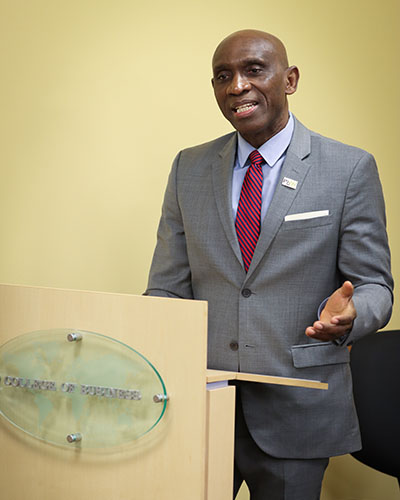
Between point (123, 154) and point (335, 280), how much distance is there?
1150 mm

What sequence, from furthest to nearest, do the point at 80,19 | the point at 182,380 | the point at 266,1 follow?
the point at 266,1
the point at 80,19
the point at 182,380

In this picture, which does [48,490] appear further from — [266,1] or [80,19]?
[266,1]

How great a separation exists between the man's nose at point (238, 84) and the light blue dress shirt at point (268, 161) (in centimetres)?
16

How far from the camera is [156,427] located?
1515 millimetres

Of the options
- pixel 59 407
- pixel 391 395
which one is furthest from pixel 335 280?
pixel 391 395

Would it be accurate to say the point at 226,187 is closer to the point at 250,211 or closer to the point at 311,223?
the point at 250,211

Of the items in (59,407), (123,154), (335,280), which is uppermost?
(123,154)

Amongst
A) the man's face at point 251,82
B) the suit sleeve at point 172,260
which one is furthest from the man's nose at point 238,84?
the suit sleeve at point 172,260

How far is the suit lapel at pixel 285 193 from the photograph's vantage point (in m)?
1.80

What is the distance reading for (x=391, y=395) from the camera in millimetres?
2668

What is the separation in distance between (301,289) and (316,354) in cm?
16

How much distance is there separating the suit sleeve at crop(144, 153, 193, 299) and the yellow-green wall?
2.22 feet

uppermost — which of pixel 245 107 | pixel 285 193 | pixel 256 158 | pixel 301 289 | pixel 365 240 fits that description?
pixel 245 107

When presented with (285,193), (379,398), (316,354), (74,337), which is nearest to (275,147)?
(285,193)
